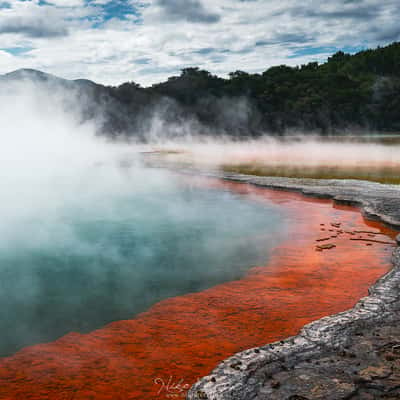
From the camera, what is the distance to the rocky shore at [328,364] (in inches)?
120

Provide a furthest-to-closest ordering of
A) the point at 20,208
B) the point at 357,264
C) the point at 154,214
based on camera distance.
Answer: the point at 20,208, the point at 154,214, the point at 357,264

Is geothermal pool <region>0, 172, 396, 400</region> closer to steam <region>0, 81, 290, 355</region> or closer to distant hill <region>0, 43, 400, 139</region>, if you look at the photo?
steam <region>0, 81, 290, 355</region>

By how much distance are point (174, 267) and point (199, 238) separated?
1.67m

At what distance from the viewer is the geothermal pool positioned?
12.1 ft

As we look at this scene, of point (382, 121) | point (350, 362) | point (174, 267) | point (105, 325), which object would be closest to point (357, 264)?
point (174, 267)

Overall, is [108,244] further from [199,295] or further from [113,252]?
[199,295]

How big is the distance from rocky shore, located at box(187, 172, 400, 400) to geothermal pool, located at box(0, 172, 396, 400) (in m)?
0.32

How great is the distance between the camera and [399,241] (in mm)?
6934

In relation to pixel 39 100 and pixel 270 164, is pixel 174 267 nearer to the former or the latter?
pixel 270 164

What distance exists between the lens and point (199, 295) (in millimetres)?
5484
